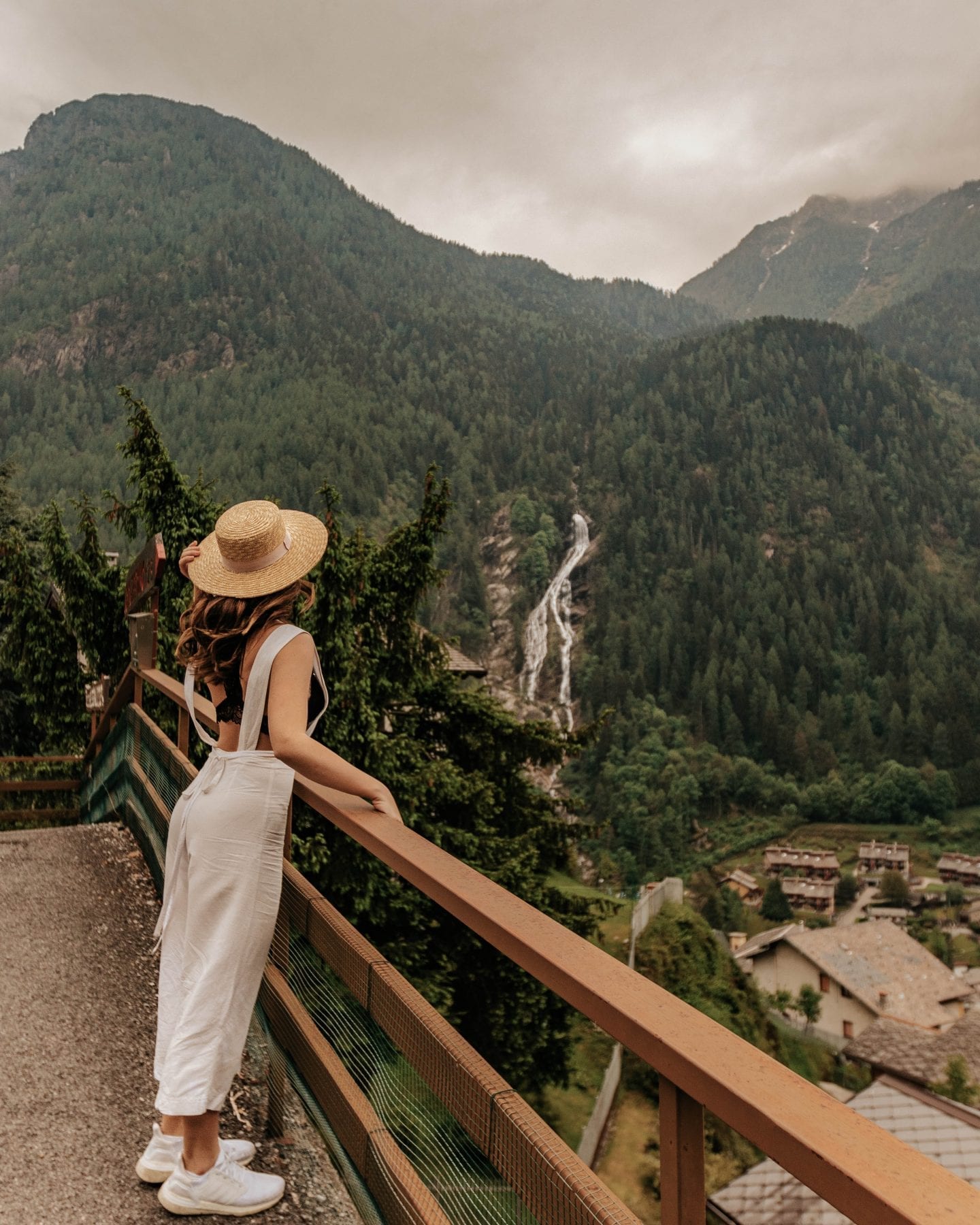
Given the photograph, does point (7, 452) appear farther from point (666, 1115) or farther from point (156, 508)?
point (666, 1115)

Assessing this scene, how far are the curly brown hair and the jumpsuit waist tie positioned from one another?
0.63 feet

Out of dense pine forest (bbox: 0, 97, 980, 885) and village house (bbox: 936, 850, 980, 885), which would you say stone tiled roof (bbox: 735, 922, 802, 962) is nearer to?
dense pine forest (bbox: 0, 97, 980, 885)

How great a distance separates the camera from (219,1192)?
2.22m

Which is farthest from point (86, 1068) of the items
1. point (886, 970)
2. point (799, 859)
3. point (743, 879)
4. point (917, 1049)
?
point (799, 859)

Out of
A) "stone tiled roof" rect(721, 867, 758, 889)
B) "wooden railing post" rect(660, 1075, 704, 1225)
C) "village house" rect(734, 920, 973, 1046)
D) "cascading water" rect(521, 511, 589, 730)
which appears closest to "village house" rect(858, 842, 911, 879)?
"stone tiled roof" rect(721, 867, 758, 889)

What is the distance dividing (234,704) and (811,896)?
91090mm

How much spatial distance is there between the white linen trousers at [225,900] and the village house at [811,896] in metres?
88.8

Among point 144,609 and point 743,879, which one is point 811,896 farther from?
point 144,609

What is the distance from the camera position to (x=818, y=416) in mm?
175000

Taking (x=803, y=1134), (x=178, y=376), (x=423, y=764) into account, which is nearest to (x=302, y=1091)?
(x=803, y=1134)

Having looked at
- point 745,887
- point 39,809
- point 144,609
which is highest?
point 144,609

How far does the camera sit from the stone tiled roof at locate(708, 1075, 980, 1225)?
63.1 feet

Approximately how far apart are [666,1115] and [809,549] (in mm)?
153449

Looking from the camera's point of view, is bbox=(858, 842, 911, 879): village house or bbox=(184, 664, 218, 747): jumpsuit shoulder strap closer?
bbox=(184, 664, 218, 747): jumpsuit shoulder strap
